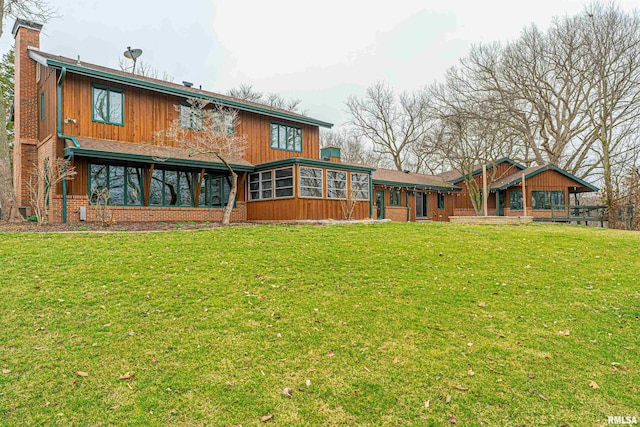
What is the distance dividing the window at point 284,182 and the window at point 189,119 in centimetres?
354

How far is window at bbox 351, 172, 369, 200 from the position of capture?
15.2 meters

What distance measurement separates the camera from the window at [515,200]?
23141mm

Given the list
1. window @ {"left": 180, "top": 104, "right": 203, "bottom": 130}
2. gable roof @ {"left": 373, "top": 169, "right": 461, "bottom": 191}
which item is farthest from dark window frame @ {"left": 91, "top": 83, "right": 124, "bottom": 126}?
gable roof @ {"left": 373, "top": 169, "right": 461, "bottom": 191}

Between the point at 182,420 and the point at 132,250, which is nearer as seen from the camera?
the point at 182,420

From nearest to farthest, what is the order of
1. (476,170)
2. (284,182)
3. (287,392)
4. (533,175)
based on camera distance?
(287,392) → (284,182) → (533,175) → (476,170)

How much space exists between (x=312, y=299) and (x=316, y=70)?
33.9 meters

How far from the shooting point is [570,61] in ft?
71.3

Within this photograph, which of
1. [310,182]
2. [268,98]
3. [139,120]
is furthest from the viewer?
[268,98]

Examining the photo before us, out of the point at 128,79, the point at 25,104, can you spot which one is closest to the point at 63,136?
the point at 128,79

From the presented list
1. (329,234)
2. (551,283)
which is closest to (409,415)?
(551,283)

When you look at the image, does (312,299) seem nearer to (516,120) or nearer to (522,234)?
(522,234)

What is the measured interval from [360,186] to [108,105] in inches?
375

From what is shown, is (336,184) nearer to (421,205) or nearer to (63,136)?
(63,136)

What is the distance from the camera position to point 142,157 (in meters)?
12.0
